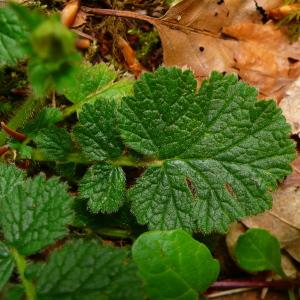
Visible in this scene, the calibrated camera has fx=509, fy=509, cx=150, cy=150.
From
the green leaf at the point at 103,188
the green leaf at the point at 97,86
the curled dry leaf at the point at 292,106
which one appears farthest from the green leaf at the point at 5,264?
the curled dry leaf at the point at 292,106

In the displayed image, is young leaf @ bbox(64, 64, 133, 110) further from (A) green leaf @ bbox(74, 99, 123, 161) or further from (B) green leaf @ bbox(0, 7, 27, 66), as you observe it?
(B) green leaf @ bbox(0, 7, 27, 66)

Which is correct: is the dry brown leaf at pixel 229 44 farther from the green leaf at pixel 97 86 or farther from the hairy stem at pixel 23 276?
the hairy stem at pixel 23 276

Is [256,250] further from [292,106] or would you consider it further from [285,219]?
[292,106]

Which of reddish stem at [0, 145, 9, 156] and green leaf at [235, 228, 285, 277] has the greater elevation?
reddish stem at [0, 145, 9, 156]

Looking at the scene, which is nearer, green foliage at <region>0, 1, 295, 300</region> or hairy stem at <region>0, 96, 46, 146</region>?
green foliage at <region>0, 1, 295, 300</region>

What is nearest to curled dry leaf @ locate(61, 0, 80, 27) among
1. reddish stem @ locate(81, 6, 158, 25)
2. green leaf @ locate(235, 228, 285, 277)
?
reddish stem @ locate(81, 6, 158, 25)

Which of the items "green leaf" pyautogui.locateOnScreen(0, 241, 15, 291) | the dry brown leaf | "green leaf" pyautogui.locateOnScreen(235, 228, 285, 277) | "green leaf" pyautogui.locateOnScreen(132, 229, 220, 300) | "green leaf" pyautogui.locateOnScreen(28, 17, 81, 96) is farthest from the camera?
the dry brown leaf
